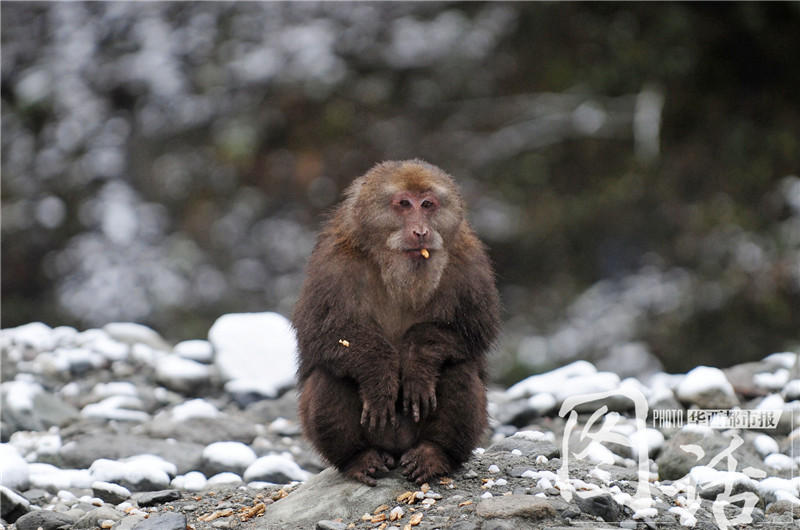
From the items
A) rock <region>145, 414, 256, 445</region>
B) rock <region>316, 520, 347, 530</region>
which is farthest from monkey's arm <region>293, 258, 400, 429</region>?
rock <region>145, 414, 256, 445</region>

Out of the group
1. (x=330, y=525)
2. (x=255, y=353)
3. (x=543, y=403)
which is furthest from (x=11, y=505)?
(x=543, y=403)

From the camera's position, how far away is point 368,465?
403 centimetres

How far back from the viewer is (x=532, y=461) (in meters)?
4.31

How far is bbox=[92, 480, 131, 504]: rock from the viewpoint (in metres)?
4.65

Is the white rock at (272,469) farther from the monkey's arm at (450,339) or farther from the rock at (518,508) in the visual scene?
the rock at (518,508)

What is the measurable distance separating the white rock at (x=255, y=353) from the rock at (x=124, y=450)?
1.08 metres

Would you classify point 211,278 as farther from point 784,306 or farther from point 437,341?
point 437,341

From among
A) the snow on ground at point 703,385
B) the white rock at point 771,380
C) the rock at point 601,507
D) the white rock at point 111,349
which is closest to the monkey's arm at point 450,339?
the rock at point 601,507

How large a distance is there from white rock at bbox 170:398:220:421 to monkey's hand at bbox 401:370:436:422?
241cm

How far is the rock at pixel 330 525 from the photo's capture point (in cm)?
364

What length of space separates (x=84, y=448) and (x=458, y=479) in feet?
7.88

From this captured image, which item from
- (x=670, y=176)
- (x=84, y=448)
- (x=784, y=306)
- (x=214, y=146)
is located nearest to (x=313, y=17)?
(x=214, y=146)

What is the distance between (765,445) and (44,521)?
3.62m

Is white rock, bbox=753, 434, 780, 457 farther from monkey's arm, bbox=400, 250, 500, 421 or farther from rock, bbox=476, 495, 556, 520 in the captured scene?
rock, bbox=476, 495, 556, 520
